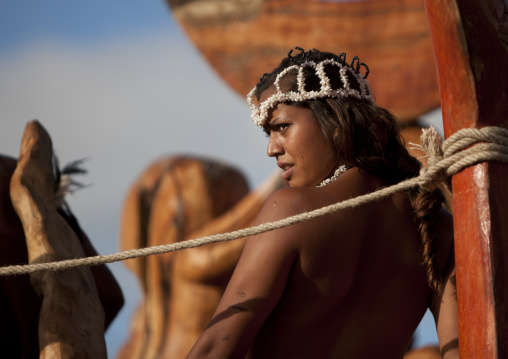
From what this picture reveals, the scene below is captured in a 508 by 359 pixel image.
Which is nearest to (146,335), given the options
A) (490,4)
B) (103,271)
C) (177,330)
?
(177,330)

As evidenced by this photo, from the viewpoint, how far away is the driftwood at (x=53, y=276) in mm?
2010

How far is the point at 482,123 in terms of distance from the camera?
1.59 meters

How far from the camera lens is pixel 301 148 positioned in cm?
184

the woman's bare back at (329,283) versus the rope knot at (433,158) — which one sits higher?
the rope knot at (433,158)

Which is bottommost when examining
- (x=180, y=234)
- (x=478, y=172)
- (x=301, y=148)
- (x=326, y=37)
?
(x=180, y=234)

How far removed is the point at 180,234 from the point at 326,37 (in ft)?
5.11

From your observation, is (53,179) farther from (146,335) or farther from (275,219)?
(146,335)

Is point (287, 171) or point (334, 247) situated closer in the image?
point (334, 247)

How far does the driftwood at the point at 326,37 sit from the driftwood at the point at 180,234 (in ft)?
2.52

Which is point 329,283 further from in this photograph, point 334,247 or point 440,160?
point 440,160

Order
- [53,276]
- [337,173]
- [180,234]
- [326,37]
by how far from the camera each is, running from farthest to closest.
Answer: [180,234] → [326,37] → [53,276] → [337,173]

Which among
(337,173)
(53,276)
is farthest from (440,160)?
(53,276)

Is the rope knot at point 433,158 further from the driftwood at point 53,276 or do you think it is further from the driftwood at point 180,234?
the driftwood at point 180,234

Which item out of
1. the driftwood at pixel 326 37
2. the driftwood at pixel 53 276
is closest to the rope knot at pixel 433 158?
the driftwood at pixel 53 276
